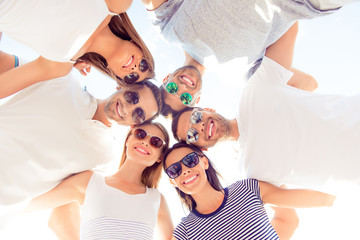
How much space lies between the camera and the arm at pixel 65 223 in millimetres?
2666

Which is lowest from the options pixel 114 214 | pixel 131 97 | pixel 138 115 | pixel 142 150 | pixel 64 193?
pixel 64 193

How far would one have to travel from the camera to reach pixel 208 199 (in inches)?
101

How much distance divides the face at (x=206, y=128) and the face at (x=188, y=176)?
18cm

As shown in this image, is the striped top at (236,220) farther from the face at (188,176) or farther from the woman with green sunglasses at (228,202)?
the face at (188,176)

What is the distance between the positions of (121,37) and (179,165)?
4.98 ft

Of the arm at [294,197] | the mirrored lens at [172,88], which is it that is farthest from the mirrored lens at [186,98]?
the arm at [294,197]

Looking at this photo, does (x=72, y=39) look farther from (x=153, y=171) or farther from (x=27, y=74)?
(x=153, y=171)

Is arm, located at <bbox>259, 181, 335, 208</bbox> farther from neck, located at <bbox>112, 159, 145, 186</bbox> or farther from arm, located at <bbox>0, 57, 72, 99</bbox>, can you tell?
arm, located at <bbox>0, 57, 72, 99</bbox>

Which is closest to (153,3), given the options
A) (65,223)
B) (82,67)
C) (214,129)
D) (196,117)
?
(82,67)

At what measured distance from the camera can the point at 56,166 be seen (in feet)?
7.46

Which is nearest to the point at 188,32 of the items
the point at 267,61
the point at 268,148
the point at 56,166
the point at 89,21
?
the point at 267,61

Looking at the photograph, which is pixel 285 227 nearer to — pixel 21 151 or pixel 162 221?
pixel 162 221

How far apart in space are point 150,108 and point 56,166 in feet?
3.79

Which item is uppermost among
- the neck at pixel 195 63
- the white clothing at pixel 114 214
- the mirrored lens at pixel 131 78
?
the neck at pixel 195 63
